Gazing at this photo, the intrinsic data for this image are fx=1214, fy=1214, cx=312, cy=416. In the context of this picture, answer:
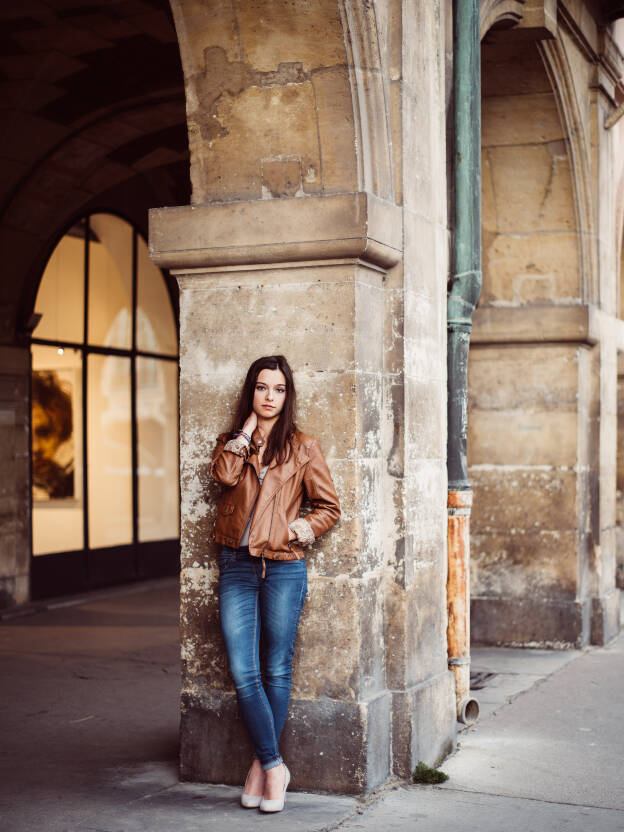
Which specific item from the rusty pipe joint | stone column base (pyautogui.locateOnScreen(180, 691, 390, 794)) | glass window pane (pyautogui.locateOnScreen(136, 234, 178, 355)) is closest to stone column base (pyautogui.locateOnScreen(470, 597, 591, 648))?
the rusty pipe joint

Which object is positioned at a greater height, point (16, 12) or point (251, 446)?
point (16, 12)

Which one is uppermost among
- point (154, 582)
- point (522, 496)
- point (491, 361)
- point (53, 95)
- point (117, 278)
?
point (53, 95)

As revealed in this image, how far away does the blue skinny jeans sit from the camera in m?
4.84

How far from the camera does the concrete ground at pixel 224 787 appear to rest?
4.77m

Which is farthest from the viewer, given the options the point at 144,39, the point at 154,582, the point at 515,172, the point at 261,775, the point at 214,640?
the point at 154,582

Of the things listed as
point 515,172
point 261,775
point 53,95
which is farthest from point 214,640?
point 53,95

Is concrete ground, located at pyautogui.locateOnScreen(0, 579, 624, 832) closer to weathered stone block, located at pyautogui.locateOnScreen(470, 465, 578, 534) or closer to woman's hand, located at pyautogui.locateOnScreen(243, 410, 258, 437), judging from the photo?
weathered stone block, located at pyautogui.locateOnScreen(470, 465, 578, 534)

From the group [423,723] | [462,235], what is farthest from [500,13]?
[423,723]

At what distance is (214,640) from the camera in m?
5.30

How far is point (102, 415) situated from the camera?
1312 cm

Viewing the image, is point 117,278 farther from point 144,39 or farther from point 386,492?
point 386,492

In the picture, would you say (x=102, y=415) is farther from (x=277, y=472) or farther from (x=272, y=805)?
(x=272, y=805)

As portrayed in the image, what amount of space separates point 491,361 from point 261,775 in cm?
488

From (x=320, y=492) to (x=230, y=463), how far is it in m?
0.38
